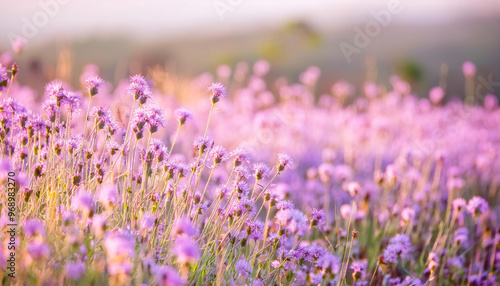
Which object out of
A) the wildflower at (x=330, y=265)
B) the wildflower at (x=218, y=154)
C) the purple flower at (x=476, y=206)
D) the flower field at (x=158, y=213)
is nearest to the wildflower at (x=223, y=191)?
the flower field at (x=158, y=213)

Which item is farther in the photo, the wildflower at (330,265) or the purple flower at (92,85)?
the purple flower at (92,85)

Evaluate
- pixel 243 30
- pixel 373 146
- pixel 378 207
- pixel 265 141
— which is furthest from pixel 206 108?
pixel 243 30

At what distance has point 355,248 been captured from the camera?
3525 millimetres

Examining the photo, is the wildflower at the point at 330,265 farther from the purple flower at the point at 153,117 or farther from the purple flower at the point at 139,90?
the purple flower at the point at 139,90

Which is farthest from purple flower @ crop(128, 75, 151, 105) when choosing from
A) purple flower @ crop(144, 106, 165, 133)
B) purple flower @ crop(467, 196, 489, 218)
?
purple flower @ crop(467, 196, 489, 218)

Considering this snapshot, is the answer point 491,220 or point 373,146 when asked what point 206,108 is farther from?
point 491,220

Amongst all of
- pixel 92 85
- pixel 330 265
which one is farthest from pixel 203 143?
pixel 330 265

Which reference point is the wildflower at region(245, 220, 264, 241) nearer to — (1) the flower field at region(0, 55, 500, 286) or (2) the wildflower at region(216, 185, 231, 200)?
(1) the flower field at region(0, 55, 500, 286)

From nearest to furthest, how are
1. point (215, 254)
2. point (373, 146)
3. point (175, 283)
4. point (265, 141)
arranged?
1. point (175, 283)
2. point (215, 254)
3. point (265, 141)
4. point (373, 146)

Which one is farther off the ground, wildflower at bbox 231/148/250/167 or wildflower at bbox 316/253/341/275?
wildflower at bbox 231/148/250/167

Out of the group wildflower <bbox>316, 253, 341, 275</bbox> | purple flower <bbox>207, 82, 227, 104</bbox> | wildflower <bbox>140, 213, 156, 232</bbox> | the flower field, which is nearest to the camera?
the flower field

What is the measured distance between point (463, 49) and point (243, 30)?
736 inches

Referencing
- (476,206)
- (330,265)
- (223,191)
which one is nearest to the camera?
(330,265)

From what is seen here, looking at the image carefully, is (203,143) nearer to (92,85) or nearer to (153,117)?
(153,117)
